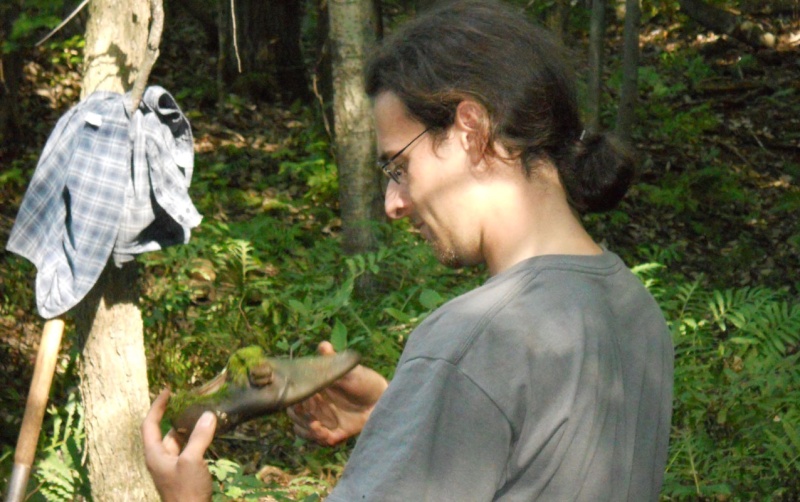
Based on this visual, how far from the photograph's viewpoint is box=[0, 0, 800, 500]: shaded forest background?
171 inches

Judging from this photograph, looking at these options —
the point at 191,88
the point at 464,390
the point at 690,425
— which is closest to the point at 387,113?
the point at 464,390

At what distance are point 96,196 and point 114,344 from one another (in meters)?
0.77

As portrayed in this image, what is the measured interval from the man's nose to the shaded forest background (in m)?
1.91

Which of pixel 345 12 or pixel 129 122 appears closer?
pixel 129 122

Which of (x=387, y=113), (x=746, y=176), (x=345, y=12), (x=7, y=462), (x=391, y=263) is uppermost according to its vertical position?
(x=387, y=113)

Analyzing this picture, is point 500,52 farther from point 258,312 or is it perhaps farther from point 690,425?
point 258,312

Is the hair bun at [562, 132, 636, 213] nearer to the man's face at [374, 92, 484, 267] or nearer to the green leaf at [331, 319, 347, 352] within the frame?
the man's face at [374, 92, 484, 267]

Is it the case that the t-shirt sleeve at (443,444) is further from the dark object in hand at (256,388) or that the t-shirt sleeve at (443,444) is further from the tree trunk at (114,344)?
the tree trunk at (114,344)

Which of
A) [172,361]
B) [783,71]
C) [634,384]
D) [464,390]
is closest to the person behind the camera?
[464,390]

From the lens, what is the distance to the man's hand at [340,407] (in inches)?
84.4

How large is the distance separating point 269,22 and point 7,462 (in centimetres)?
740

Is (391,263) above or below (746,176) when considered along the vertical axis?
above

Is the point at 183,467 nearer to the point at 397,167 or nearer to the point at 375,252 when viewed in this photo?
the point at 397,167

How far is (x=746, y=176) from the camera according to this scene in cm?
1016
